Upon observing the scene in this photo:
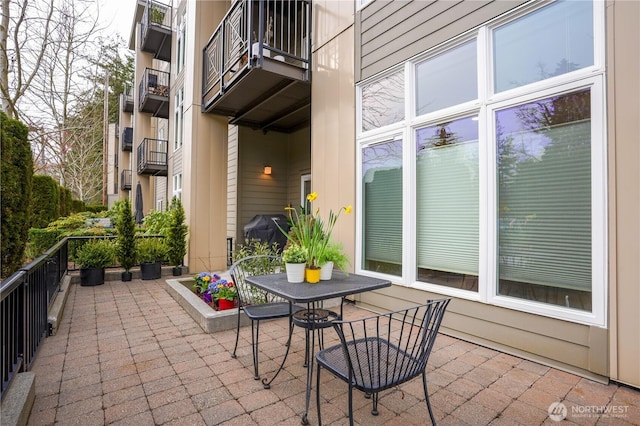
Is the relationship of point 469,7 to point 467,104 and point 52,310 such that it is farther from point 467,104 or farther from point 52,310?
point 52,310

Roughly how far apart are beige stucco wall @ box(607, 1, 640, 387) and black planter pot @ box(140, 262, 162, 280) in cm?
677

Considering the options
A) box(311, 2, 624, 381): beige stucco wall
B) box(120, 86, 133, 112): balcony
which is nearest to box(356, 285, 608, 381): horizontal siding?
box(311, 2, 624, 381): beige stucco wall

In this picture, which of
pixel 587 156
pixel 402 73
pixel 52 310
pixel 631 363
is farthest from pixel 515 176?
pixel 52 310

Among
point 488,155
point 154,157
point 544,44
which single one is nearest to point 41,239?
point 154,157

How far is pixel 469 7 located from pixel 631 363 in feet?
10.9

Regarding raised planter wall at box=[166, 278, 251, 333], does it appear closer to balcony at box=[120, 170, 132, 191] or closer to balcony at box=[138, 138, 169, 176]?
balcony at box=[138, 138, 169, 176]

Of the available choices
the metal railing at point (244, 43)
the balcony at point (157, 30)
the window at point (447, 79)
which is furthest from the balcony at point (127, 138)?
the window at point (447, 79)

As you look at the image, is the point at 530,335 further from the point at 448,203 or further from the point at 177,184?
the point at 177,184

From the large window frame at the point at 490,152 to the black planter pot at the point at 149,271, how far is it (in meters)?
4.28

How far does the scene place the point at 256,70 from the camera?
4.98 meters

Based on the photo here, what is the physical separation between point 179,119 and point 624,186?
10.4 m

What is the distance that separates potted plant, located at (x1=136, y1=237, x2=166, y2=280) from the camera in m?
6.41

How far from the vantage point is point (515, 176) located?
2957mm

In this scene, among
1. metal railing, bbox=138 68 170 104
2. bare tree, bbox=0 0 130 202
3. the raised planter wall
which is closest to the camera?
the raised planter wall
